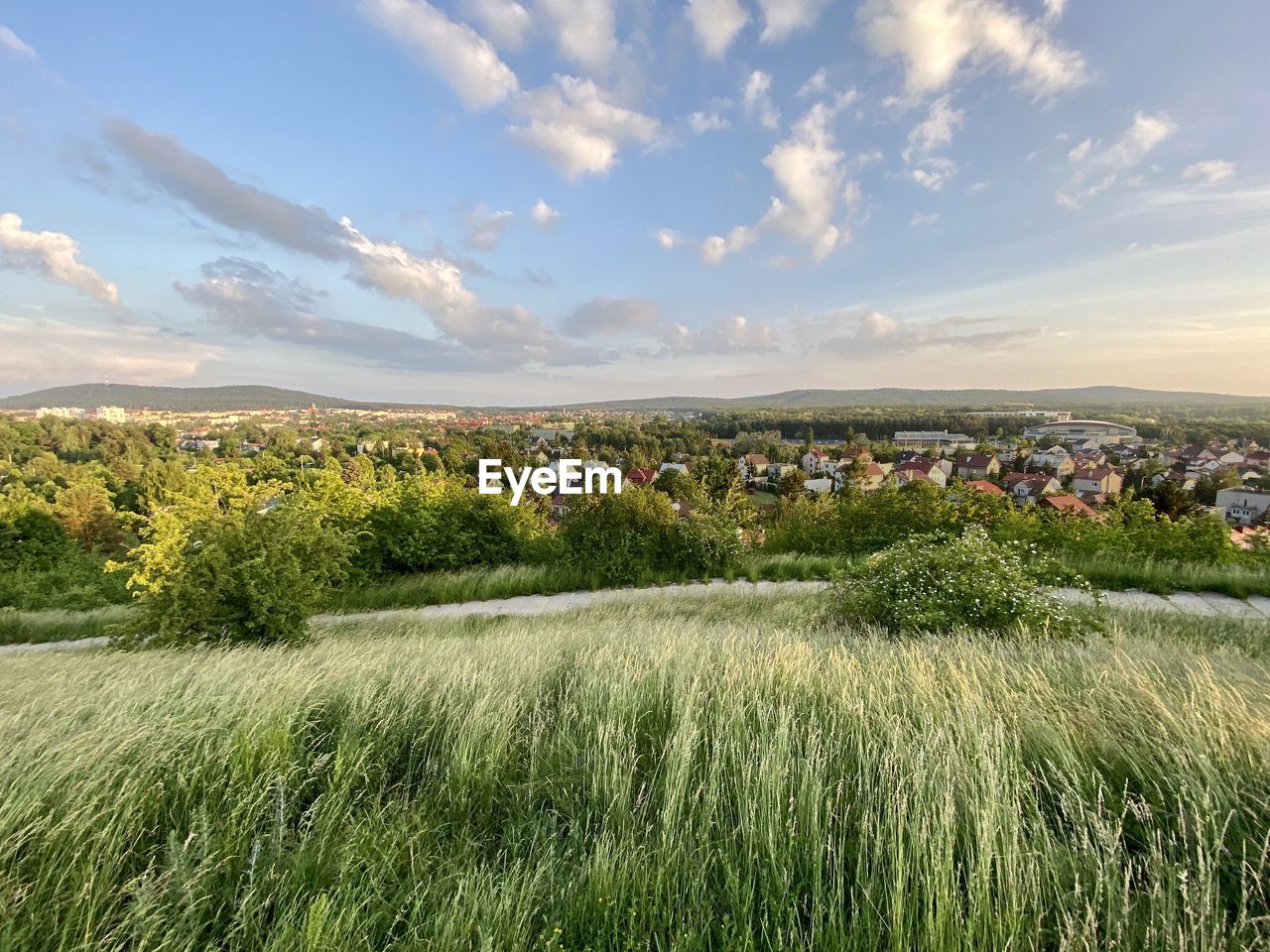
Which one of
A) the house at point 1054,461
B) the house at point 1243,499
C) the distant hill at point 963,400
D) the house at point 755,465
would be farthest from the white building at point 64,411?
the house at point 1243,499

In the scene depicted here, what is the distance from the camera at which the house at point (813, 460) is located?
5878 centimetres

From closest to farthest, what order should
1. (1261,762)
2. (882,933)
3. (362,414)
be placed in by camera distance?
1. (882,933)
2. (1261,762)
3. (362,414)

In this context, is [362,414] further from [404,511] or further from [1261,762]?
[1261,762]

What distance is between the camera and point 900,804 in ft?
5.72

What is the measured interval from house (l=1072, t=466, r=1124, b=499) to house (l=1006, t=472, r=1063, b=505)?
78 cm

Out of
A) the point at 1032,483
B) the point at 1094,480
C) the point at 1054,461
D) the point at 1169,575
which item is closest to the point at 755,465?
the point at 1054,461

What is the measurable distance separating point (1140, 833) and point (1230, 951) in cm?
51

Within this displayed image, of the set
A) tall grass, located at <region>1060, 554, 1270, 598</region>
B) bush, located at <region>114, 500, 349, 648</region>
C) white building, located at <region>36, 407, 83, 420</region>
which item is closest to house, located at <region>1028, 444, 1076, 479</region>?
tall grass, located at <region>1060, 554, 1270, 598</region>

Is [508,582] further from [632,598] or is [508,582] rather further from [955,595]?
[955,595]

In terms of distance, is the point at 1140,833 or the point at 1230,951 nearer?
the point at 1230,951

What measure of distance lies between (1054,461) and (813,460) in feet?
99.3

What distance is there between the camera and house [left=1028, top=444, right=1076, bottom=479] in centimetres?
2808

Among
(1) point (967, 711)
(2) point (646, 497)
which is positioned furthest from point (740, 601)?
(1) point (967, 711)

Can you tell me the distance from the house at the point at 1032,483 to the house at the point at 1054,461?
70 cm
